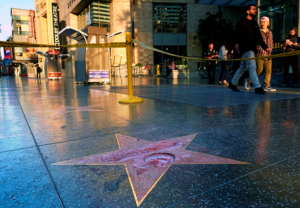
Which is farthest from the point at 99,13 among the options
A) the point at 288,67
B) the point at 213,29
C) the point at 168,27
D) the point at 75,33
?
the point at 288,67

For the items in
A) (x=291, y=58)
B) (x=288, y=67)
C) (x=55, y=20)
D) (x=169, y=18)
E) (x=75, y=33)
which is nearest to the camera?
(x=291, y=58)

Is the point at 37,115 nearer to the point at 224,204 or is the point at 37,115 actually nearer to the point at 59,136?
the point at 59,136

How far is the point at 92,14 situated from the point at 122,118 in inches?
1038

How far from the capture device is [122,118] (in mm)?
3512

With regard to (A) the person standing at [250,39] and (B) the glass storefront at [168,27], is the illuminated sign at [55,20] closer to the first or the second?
(B) the glass storefront at [168,27]

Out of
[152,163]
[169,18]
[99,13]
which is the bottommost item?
[152,163]

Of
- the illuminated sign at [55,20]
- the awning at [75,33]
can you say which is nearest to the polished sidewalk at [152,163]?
the awning at [75,33]

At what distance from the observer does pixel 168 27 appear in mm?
28062

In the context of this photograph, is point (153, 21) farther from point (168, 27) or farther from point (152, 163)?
point (152, 163)

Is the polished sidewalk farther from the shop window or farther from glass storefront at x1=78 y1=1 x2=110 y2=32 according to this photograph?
the shop window

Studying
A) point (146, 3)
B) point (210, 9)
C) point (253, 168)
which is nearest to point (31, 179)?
point (253, 168)

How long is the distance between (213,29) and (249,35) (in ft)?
70.0

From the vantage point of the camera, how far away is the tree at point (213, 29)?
84.4 ft

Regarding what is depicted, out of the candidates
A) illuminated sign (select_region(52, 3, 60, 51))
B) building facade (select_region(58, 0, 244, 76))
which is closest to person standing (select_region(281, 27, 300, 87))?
building facade (select_region(58, 0, 244, 76))
